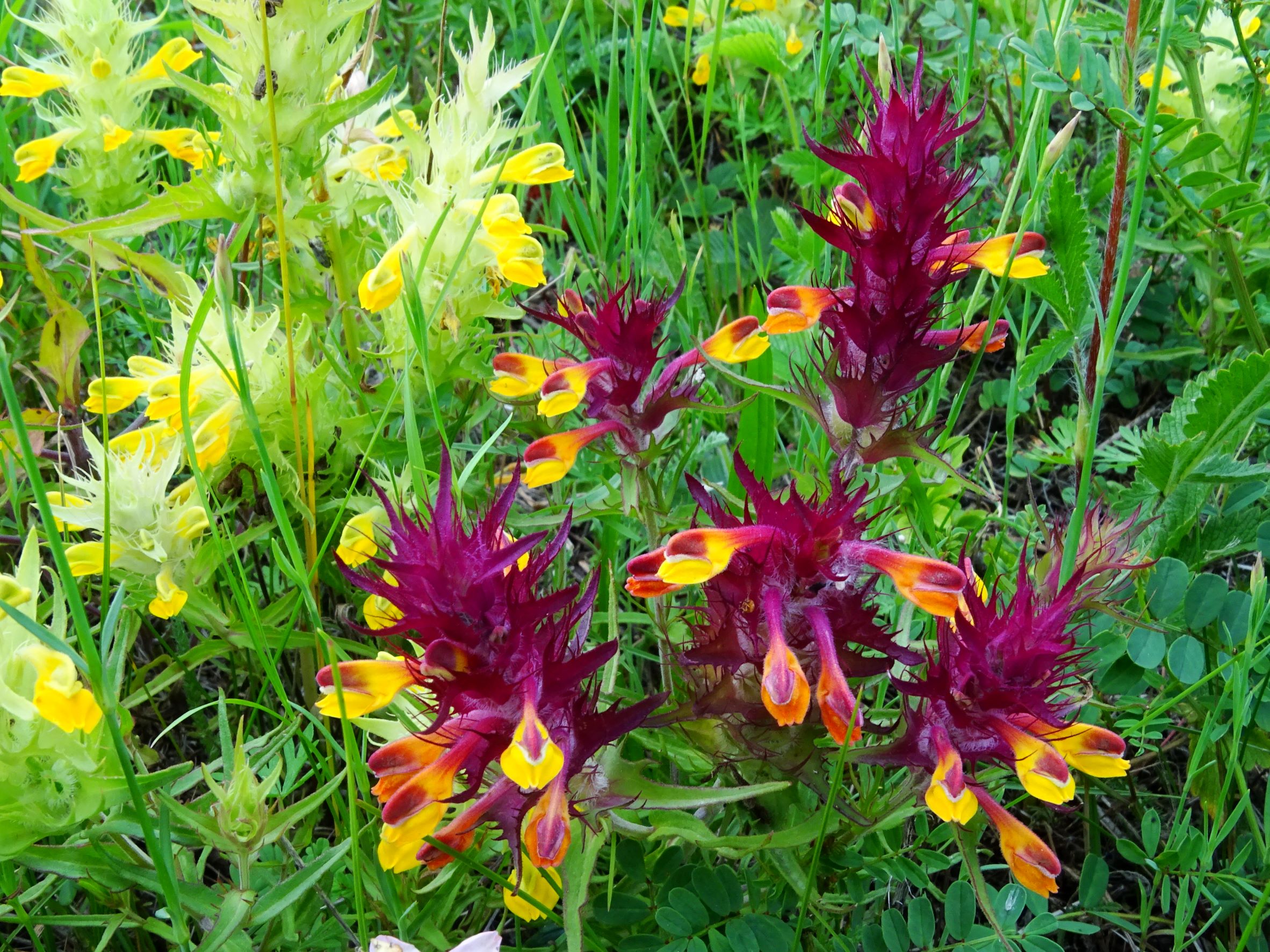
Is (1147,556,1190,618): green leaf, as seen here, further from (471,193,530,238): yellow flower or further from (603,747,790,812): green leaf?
(471,193,530,238): yellow flower

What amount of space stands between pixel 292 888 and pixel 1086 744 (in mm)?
861

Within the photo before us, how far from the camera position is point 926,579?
1.05 metres

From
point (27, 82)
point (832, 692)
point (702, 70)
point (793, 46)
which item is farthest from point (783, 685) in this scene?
point (702, 70)

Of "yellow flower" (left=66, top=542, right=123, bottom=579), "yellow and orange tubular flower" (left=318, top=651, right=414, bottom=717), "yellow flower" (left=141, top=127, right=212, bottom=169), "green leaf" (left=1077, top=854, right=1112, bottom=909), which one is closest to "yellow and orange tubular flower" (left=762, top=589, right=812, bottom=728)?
"yellow and orange tubular flower" (left=318, top=651, right=414, bottom=717)

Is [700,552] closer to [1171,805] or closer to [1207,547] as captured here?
[1207,547]

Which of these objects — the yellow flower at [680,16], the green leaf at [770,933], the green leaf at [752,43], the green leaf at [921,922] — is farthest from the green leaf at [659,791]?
the yellow flower at [680,16]

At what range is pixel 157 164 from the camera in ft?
8.92

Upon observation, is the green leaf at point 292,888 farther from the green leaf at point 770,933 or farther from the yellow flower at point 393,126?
the yellow flower at point 393,126

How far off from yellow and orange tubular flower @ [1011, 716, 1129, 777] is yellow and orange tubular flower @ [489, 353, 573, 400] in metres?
0.72

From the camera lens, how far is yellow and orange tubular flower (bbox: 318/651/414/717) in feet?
3.45

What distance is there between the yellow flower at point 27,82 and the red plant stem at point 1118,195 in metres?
1.76

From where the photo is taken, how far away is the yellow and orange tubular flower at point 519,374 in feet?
4.67

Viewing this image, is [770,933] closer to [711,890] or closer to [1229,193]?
[711,890]

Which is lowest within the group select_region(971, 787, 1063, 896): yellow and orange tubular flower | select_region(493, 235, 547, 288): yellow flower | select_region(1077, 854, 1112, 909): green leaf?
select_region(1077, 854, 1112, 909): green leaf
